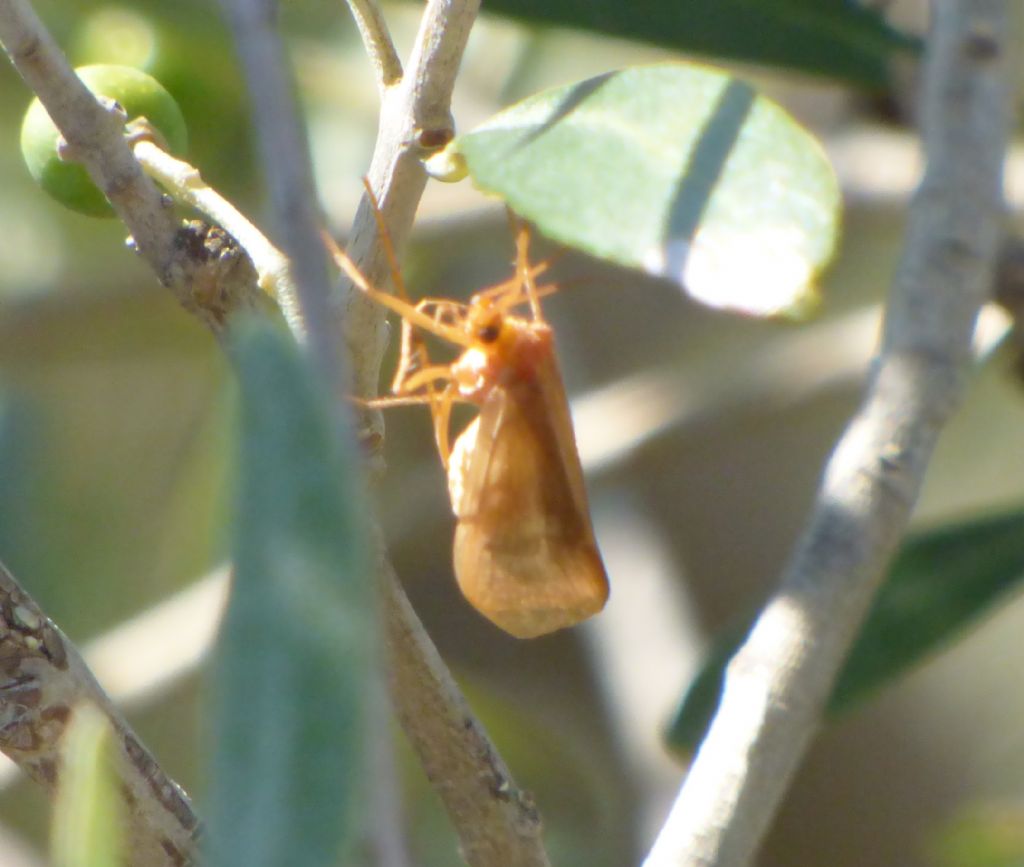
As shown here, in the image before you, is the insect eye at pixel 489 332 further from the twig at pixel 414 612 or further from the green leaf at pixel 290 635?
the green leaf at pixel 290 635

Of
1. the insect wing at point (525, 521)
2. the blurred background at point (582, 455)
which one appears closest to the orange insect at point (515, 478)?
the insect wing at point (525, 521)

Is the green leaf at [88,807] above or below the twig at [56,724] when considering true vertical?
above

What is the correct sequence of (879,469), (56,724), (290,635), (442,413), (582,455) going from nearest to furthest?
(290,635) < (56,724) < (879,469) < (442,413) < (582,455)

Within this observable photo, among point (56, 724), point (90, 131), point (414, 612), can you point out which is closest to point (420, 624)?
point (414, 612)

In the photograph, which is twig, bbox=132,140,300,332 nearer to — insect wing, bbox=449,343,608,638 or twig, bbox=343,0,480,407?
twig, bbox=343,0,480,407

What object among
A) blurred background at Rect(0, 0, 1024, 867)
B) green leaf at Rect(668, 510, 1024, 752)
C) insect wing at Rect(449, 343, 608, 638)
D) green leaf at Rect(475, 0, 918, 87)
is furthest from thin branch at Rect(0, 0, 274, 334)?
green leaf at Rect(668, 510, 1024, 752)

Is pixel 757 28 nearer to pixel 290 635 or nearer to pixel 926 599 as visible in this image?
pixel 926 599

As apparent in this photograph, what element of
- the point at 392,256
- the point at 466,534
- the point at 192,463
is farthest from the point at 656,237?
the point at 192,463
